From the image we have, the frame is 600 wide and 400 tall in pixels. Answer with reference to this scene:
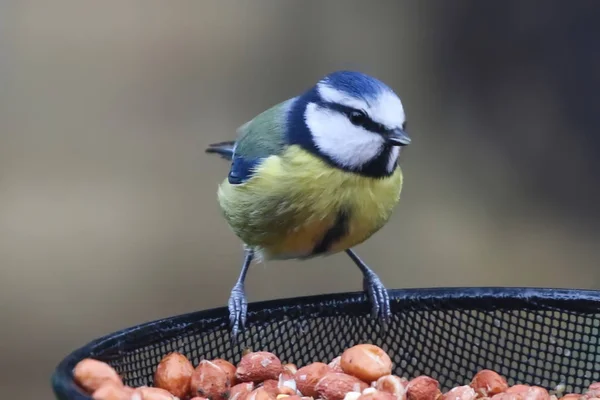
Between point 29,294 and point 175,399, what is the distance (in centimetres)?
170

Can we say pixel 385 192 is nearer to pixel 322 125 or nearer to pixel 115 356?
pixel 322 125

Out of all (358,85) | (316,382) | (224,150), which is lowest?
(316,382)

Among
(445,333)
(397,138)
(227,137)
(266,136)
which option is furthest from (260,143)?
(227,137)

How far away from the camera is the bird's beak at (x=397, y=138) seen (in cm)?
141

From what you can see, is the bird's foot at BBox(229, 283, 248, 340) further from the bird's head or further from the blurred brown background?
the blurred brown background

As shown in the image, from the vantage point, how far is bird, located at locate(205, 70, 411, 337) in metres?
1.44

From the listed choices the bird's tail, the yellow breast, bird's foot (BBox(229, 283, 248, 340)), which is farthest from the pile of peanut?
the bird's tail

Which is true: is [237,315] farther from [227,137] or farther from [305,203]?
[227,137]

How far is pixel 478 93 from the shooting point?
2953 mm

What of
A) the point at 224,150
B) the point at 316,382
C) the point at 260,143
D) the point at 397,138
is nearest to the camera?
the point at 316,382

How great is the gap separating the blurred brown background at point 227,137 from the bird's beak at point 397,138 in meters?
1.48

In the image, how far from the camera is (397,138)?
142cm

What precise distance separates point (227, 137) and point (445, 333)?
155 cm

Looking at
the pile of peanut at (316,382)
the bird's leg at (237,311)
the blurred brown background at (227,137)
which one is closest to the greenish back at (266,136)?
the bird's leg at (237,311)
